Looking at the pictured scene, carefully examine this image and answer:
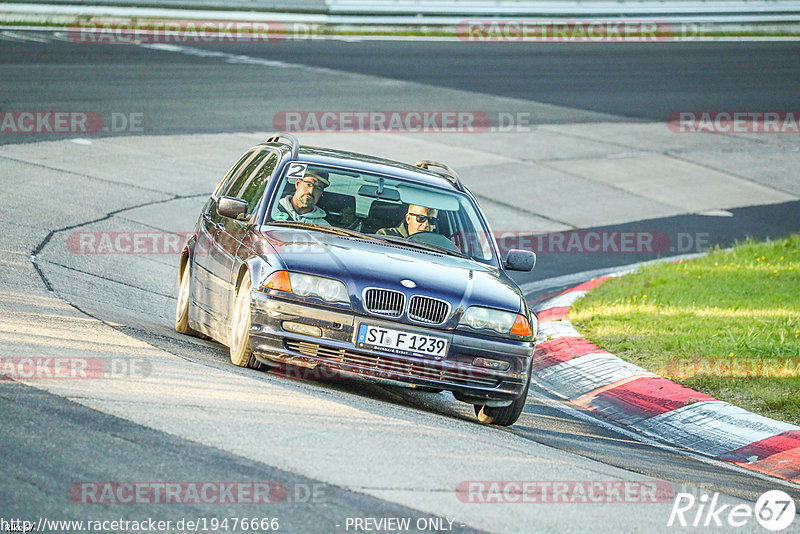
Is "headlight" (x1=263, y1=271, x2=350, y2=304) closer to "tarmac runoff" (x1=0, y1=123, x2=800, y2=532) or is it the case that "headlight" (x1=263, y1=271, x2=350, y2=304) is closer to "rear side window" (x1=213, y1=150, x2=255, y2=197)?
"tarmac runoff" (x1=0, y1=123, x2=800, y2=532)

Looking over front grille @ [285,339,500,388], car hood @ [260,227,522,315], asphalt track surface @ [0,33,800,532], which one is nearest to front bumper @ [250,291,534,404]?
front grille @ [285,339,500,388]

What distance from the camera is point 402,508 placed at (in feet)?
17.7

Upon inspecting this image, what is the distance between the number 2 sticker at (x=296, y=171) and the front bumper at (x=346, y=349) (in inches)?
56.2

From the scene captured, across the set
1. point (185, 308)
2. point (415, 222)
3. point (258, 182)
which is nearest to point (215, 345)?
point (185, 308)

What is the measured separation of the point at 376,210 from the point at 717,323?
4120 mm

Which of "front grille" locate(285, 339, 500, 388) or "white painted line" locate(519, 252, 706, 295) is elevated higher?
"front grille" locate(285, 339, 500, 388)

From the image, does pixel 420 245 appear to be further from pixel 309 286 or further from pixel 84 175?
pixel 84 175

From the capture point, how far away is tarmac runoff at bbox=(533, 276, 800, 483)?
8.02 m

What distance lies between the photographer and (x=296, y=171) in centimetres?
870

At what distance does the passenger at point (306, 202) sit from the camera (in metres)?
8.48

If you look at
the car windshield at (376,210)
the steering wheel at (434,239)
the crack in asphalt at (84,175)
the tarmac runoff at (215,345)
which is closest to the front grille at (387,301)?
the tarmac runoff at (215,345)

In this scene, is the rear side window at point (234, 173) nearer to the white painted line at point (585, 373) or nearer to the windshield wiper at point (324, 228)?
the windshield wiper at point (324, 228)

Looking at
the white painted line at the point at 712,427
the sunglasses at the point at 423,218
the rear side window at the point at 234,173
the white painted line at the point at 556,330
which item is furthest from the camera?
the white painted line at the point at 556,330

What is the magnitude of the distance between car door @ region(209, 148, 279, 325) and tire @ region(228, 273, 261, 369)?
0.22 metres
